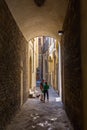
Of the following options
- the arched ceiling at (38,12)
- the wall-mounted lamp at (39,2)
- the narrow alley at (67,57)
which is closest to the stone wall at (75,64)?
the narrow alley at (67,57)

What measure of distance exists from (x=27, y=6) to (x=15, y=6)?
30.1 inches

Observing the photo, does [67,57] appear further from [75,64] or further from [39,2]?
[75,64]

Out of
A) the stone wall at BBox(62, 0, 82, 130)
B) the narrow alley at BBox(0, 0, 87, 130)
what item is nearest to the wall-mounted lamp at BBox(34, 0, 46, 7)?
the narrow alley at BBox(0, 0, 87, 130)

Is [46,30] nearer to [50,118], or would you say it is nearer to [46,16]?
[46,16]

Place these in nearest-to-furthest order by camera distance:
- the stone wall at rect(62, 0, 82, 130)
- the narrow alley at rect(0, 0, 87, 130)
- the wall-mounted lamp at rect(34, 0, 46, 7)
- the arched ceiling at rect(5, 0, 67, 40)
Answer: the narrow alley at rect(0, 0, 87, 130)
the stone wall at rect(62, 0, 82, 130)
the arched ceiling at rect(5, 0, 67, 40)
the wall-mounted lamp at rect(34, 0, 46, 7)

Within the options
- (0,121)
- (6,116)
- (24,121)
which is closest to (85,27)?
(0,121)

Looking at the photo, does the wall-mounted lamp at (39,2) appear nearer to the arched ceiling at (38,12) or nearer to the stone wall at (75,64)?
the arched ceiling at (38,12)

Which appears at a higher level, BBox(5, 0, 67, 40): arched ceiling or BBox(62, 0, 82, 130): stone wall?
BBox(5, 0, 67, 40): arched ceiling

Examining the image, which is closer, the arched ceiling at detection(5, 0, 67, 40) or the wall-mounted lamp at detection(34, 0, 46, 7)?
the arched ceiling at detection(5, 0, 67, 40)

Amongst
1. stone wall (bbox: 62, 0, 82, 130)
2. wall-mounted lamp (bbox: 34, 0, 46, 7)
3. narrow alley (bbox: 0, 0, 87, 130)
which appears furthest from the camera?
wall-mounted lamp (bbox: 34, 0, 46, 7)

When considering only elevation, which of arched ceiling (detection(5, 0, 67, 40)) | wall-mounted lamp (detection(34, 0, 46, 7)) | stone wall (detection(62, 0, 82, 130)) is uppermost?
wall-mounted lamp (detection(34, 0, 46, 7))

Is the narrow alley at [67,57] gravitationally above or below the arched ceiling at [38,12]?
below

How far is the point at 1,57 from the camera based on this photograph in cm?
584

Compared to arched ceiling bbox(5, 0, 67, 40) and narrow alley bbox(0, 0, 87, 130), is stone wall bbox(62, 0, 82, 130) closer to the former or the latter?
narrow alley bbox(0, 0, 87, 130)
